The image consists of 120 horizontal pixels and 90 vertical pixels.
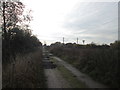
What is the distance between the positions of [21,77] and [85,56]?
10.9 m

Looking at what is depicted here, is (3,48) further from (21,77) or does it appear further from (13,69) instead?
(21,77)

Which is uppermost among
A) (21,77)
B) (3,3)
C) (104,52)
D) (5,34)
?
(3,3)

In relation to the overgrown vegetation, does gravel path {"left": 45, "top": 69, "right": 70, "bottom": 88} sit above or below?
below

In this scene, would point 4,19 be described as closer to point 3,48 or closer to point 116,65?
point 3,48

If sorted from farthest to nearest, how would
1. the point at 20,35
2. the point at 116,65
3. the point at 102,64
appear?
the point at 20,35
the point at 102,64
the point at 116,65

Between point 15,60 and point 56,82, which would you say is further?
point 15,60

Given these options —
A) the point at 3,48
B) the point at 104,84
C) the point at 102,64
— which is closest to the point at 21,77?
the point at 104,84

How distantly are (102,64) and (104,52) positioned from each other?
0.92m

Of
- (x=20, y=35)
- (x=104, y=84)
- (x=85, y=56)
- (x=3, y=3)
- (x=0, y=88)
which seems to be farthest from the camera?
(x=20, y=35)

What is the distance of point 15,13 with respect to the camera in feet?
63.7

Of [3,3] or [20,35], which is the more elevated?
[3,3]

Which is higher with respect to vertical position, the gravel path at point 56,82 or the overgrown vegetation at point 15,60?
the overgrown vegetation at point 15,60

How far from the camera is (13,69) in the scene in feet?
37.5

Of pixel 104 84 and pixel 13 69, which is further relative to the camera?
pixel 104 84
